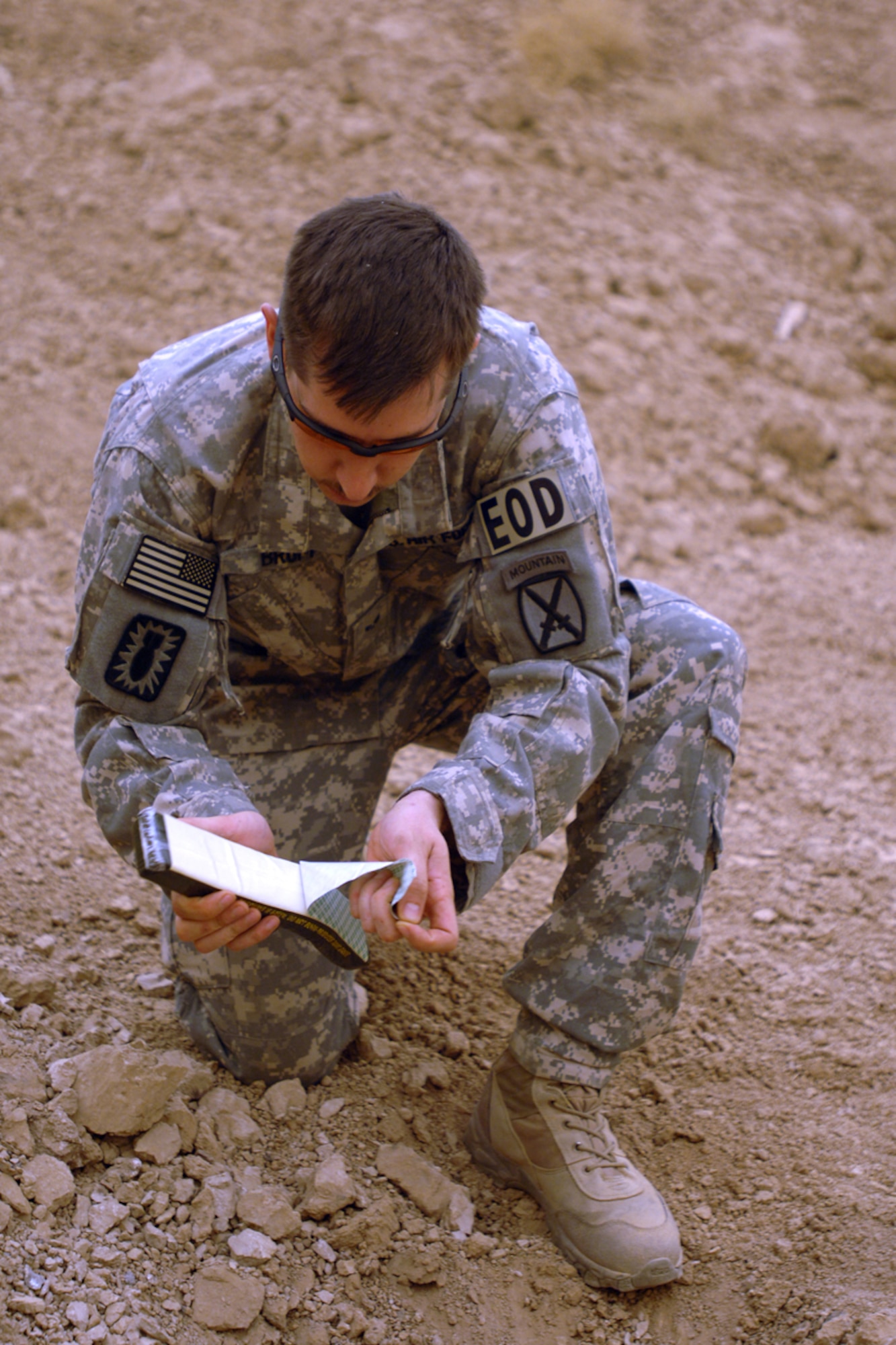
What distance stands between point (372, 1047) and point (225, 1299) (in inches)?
26.3

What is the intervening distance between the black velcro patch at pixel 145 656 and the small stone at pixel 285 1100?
810mm

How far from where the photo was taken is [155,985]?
103 inches

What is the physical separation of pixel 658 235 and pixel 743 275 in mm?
420

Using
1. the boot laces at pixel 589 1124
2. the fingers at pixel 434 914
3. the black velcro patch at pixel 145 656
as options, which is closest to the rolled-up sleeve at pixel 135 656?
the black velcro patch at pixel 145 656

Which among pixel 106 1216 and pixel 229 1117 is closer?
pixel 106 1216

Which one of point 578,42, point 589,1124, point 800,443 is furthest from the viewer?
point 578,42

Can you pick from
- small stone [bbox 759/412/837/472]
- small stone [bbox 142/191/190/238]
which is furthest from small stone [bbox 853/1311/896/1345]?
small stone [bbox 142/191/190/238]

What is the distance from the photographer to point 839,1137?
2.39 meters

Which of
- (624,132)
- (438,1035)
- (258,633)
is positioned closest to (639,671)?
(258,633)

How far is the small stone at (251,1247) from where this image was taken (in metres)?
2.02

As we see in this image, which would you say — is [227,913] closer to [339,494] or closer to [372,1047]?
[339,494]

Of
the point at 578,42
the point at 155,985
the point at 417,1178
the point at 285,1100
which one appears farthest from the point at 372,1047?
the point at 578,42

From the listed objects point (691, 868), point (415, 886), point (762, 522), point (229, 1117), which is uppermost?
point (415, 886)

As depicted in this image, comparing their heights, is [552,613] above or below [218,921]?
above
